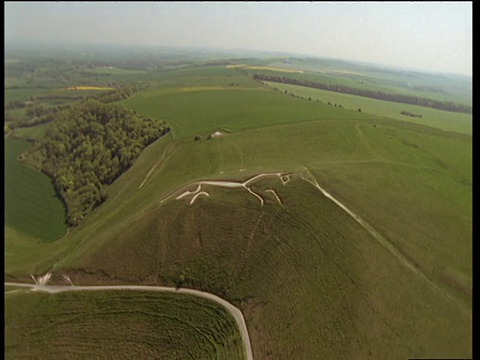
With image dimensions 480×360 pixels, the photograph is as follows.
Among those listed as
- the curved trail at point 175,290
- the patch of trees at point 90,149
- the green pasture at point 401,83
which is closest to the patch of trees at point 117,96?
the patch of trees at point 90,149

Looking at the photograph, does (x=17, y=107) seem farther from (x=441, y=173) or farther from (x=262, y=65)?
(x=441, y=173)

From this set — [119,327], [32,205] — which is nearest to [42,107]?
[32,205]

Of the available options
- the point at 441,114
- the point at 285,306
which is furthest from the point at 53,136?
the point at 441,114

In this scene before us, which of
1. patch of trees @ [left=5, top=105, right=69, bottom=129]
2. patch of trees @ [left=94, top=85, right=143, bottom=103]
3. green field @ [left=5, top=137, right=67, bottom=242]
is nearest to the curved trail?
green field @ [left=5, top=137, right=67, bottom=242]

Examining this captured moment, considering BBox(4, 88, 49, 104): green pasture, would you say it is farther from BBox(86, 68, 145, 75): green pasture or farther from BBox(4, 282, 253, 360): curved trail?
BBox(4, 282, 253, 360): curved trail

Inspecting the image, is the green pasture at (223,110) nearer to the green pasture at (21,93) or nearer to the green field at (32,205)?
the green field at (32,205)

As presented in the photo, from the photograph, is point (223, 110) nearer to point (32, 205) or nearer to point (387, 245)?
point (32, 205)
